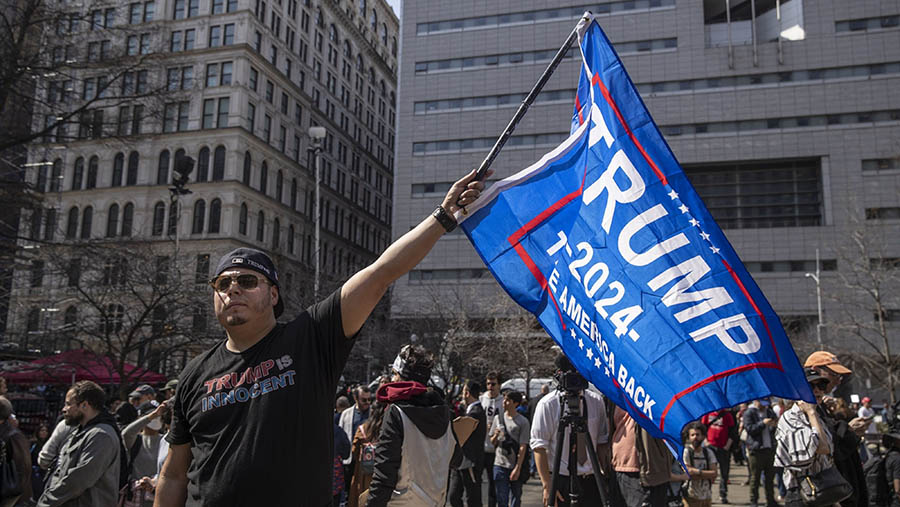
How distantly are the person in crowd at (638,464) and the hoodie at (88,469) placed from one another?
4.51 metres

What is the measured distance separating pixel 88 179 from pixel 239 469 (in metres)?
65.7

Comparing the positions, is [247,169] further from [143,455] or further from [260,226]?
[143,455]

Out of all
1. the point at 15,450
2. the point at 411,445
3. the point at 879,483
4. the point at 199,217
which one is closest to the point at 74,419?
the point at 15,450

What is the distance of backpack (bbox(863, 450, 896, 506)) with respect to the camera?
7.84 m

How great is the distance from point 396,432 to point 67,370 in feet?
60.7

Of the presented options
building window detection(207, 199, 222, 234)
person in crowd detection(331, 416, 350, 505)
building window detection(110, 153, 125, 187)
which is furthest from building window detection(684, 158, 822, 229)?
person in crowd detection(331, 416, 350, 505)

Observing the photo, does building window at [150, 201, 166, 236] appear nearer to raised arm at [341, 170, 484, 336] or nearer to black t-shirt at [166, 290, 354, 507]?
black t-shirt at [166, 290, 354, 507]

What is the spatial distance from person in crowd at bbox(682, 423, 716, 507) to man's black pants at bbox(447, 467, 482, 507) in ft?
8.48

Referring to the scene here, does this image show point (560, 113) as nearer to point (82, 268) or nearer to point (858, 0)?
point (858, 0)

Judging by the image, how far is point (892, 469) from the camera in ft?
24.7

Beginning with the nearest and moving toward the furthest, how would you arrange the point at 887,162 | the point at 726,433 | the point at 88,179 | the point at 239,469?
the point at 239,469
the point at 726,433
the point at 887,162
the point at 88,179

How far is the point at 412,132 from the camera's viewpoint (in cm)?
6228

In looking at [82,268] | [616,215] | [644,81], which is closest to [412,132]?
[644,81]

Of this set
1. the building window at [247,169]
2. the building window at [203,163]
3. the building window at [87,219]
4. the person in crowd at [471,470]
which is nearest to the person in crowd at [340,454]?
the person in crowd at [471,470]
